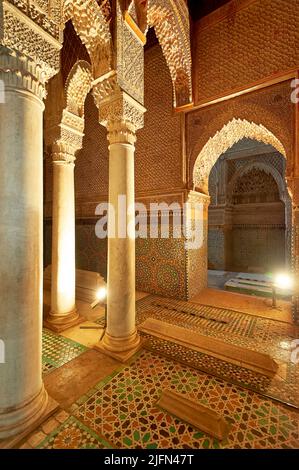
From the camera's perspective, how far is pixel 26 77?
1688 millimetres

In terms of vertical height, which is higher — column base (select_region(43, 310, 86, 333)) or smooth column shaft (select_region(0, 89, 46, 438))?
smooth column shaft (select_region(0, 89, 46, 438))

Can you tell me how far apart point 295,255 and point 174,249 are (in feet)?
7.47

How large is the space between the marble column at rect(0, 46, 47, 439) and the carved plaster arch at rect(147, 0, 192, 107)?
3150mm

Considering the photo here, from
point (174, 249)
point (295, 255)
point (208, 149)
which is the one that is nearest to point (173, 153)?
point (208, 149)

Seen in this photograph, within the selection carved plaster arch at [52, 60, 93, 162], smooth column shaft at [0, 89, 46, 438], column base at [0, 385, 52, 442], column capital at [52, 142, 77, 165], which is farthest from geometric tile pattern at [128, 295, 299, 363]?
carved plaster arch at [52, 60, 93, 162]

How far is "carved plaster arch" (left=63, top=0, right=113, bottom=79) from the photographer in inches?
99.4

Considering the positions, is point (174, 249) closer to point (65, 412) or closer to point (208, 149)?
point (208, 149)

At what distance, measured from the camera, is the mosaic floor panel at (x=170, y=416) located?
169cm

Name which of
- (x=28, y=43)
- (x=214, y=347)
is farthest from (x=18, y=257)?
(x=214, y=347)

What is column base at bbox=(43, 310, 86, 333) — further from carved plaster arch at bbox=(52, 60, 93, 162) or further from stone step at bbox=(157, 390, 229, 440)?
carved plaster arch at bbox=(52, 60, 93, 162)

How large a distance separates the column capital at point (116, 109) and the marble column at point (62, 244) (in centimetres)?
107

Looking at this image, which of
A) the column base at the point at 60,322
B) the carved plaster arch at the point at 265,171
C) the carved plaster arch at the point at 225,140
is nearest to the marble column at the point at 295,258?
the carved plaster arch at the point at 225,140

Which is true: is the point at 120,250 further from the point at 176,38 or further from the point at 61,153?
the point at 176,38

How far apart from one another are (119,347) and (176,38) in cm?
518
